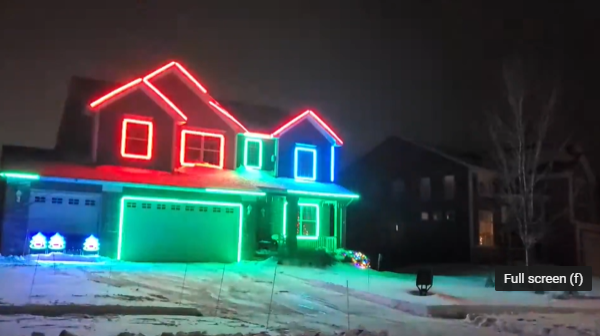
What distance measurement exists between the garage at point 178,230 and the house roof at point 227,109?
12.3 feet

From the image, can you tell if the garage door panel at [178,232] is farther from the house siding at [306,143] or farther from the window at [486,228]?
the window at [486,228]

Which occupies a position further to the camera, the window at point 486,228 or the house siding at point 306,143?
the window at point 486,228

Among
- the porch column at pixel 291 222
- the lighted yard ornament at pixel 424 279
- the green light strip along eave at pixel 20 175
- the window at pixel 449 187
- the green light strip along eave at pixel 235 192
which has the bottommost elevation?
the lighted yard ornament at pixel 424 279

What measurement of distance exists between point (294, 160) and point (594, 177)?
78.9 feet

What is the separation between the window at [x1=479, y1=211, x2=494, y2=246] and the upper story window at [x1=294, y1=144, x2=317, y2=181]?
1403cm

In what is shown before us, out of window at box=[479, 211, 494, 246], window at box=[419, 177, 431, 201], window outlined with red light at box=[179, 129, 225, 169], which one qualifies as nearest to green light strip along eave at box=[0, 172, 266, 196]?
window outlined with red light at box=[179, 129, 225, 169]

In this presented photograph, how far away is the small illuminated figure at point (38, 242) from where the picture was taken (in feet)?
72.0

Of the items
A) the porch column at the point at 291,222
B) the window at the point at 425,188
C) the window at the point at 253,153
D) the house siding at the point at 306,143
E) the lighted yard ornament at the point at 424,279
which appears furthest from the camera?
the window at the point at 425,188

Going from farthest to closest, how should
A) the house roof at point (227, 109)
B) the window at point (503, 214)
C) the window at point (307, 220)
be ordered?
the window at point (503, 214) < the window at point (307, 220) < the house roof at point (227, 109)

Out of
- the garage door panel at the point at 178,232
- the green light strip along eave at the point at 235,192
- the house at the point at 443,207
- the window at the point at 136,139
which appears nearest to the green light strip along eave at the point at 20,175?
the garage door panel at the point at 178,232

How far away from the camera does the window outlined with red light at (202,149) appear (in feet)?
86.2

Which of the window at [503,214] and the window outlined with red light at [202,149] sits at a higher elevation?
the window outlined with red light at [202,149]

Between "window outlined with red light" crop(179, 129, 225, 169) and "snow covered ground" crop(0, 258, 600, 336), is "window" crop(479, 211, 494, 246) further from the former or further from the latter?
"window outlined with red light" crop(179, 129, 225, 169)

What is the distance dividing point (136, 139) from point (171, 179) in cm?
226
